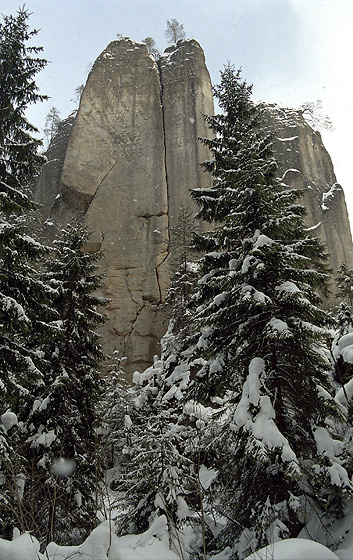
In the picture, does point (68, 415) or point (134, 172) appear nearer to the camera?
point (68, 415)

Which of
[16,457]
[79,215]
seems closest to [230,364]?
[16,457]

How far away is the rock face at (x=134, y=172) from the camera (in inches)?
1237

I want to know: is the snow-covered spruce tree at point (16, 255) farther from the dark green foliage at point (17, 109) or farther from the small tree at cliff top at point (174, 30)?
the small tree at cliff top at point (174, 30)

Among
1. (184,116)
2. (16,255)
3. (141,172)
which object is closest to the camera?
(16,255)

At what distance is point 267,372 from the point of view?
273 inches

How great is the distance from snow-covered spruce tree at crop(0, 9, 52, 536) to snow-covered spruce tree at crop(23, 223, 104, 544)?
632mm

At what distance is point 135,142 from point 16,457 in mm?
35899

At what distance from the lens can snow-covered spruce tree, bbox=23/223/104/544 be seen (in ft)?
29.9

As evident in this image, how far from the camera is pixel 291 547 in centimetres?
351

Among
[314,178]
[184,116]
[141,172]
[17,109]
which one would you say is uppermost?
[184,116]

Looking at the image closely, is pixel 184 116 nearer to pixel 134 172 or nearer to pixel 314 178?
pixel 134 172

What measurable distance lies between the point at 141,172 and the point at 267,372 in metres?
32.9

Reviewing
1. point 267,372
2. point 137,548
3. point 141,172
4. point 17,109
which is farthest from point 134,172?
point 137,548

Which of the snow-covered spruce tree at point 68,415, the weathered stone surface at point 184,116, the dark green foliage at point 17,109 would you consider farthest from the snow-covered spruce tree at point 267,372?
the weathered stone surface at point 184,116
